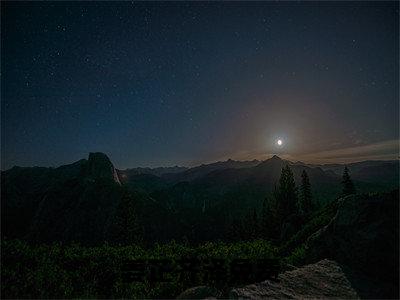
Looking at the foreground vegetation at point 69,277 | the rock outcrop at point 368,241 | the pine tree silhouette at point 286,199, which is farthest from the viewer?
the pine tree silhouette at point 286,199

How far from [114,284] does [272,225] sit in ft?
161

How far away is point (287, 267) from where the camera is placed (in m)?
12.1

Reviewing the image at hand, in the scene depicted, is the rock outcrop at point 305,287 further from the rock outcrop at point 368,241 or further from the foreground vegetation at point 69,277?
the foreground vegetation at point 69,277

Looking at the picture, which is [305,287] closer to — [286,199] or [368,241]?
[368,241]

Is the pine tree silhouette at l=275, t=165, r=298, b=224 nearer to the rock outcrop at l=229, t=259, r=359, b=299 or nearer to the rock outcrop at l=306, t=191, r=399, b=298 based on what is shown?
the rock outcrop at l=306, t=191, r=399, b=298

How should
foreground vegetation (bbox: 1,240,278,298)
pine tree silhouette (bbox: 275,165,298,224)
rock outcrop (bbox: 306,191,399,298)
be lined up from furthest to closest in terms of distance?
pine tree silhouette (bbox: 275,165,298,224), rock outcrop (bbox: 306,191,399,298), foreground vegetation (bbox: 1,240,278,298)

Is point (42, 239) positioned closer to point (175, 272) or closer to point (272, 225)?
point (272, 225)

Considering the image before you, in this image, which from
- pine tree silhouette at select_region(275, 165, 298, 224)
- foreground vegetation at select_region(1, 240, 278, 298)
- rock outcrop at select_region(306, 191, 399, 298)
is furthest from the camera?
pine tree silhouette at select_region(275, 165, 298, 224)

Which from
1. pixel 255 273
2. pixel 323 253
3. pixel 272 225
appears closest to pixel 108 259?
pixel 255 273

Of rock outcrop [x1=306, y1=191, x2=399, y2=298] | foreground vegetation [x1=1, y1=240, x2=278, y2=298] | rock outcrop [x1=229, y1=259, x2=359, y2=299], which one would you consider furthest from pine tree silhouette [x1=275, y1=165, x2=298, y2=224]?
foreground vegetation [x1=1, y1=240, x2=278, y2=298]

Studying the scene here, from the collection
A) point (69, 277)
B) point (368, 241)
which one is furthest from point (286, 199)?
point (69, 277)

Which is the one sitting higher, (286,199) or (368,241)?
(368,241)

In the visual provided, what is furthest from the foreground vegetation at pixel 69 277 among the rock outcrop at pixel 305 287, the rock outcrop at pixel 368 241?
the rock outcrop at pixel 368 241

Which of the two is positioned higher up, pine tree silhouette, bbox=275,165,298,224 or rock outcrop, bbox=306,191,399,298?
rock outcrop, bbox=306,191,399,298
